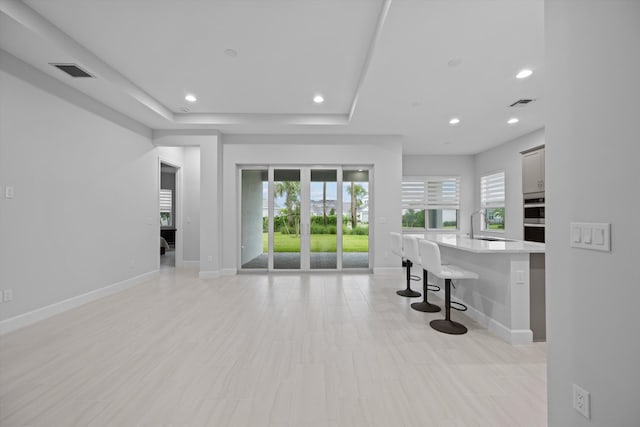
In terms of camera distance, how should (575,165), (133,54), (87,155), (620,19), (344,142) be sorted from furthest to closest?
(344,142)
(87,155)
(133,54)
(575,165)
(620,19)

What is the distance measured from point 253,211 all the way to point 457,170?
215 inches

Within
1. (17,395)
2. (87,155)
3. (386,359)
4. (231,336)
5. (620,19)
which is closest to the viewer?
(620,19)

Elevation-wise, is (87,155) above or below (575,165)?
above

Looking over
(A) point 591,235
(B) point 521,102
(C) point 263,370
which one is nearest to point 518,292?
(A) point 591,235

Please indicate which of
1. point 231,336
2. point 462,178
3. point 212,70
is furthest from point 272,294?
point 462,178

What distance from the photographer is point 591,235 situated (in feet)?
3.77

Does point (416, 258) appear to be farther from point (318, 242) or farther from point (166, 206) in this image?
point (166, 206)

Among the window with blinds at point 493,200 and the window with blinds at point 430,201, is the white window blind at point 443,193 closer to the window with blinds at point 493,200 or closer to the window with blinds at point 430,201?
the window with blinds at point 430,201

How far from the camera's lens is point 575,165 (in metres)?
1.23

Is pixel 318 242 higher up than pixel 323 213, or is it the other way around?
pixel 323 213

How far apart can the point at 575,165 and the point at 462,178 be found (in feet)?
22.2

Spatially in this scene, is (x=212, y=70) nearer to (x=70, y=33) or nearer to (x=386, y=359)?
(x=70, y=33)

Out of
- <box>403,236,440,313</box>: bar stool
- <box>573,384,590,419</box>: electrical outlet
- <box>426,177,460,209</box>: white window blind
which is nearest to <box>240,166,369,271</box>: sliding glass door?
<box>403,236,440,313</box>: bar stool

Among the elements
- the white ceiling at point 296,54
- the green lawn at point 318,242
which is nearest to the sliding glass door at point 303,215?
the green lawn at point 318,242
